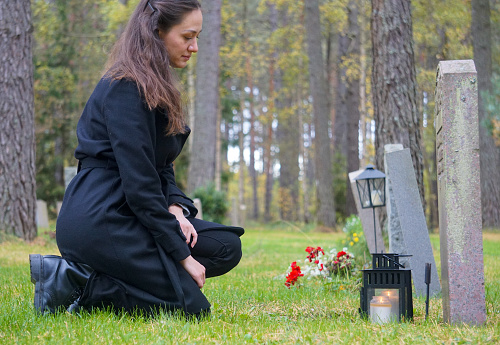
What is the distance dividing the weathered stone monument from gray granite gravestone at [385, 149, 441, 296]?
1.66 metres

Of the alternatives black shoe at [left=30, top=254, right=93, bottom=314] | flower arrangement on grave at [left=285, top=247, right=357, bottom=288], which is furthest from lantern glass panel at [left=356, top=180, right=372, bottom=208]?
black shoe at [left=30, top=254, right=93, bottom=314]

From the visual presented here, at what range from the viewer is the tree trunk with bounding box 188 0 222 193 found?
640 inches

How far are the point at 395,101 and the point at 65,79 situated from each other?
16.6 metres

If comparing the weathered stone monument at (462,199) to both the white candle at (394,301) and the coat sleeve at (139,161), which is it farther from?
the coat sleeve at (139,161)

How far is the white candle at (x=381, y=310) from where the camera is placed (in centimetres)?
344

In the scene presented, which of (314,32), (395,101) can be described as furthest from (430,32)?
(395,101)

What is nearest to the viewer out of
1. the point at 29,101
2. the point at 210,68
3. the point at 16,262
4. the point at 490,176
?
the point at 16,262

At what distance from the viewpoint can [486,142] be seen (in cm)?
1805

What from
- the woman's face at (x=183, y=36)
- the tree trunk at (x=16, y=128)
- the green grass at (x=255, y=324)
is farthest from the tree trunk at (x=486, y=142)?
the woman's face at (x=183, y=36)

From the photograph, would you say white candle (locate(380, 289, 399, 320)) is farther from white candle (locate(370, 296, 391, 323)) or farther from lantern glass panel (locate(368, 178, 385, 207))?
lantern glass panel (locate(368, 178, 385, 207))

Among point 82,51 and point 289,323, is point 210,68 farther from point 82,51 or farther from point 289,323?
point 289,323

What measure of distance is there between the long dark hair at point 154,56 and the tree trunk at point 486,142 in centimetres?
1608

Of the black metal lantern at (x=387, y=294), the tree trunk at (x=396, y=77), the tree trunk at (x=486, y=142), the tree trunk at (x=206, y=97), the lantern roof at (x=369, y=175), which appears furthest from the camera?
the tree trunk at (x=486, y=142)

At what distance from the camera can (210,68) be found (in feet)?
53.6
